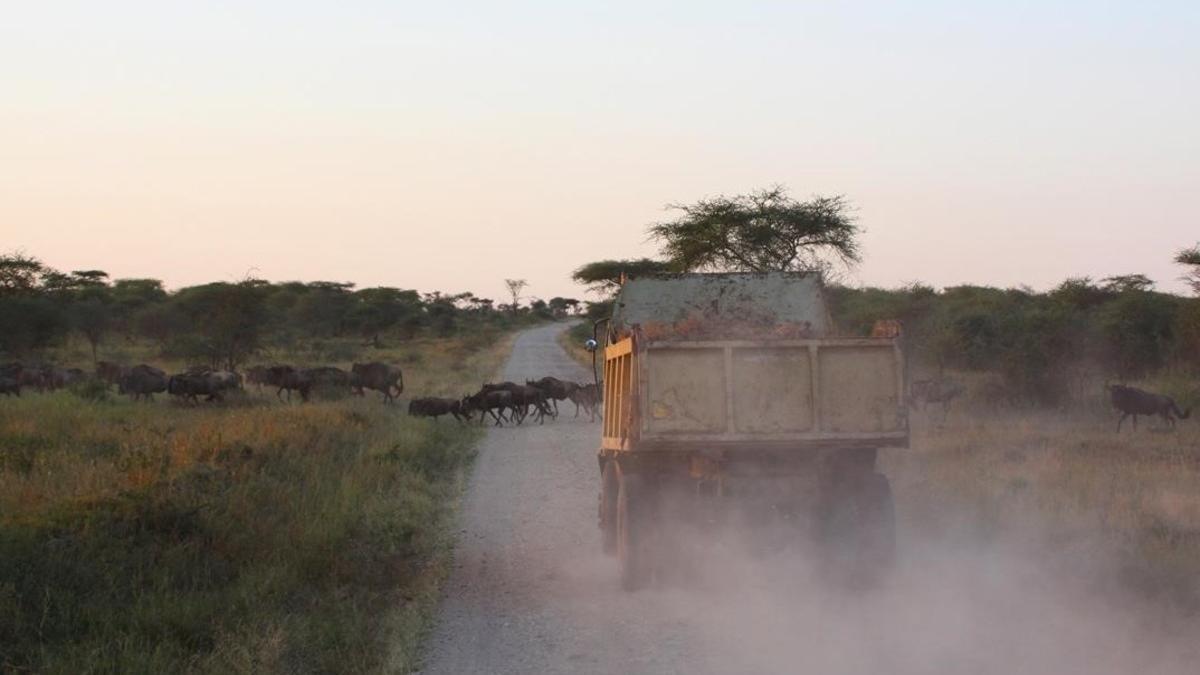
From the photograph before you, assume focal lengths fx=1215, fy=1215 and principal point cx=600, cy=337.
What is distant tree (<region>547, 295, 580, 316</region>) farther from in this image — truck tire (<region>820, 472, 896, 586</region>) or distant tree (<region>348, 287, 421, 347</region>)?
truck tire (<region>820, 472, 896, 586</region>)

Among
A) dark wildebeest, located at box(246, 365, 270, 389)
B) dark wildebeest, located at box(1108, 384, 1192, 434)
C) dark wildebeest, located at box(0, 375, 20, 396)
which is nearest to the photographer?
dark wildebeest, located at box(1108, 384, 1192, 434)

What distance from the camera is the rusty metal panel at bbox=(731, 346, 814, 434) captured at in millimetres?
9016

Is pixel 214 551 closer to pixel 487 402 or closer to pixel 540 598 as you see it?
pixel 540 598

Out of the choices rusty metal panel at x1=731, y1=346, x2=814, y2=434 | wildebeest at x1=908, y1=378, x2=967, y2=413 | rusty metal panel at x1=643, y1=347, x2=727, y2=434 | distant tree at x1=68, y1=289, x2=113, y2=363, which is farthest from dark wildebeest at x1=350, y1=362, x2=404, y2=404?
rusty metal panel at x1=731, y1=346, x2=814, y2=434

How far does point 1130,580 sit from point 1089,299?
3115cm

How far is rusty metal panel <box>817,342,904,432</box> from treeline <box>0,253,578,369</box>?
33199mm

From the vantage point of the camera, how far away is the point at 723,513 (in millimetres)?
9211

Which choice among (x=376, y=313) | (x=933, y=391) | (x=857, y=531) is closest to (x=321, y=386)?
(x=933, y=391)

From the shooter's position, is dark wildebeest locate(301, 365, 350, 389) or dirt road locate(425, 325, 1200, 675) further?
dark wildebeest locate(301, 365, 350, 389)

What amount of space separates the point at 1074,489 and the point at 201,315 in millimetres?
37681

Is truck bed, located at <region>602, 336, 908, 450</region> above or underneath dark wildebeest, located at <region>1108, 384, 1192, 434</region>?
above

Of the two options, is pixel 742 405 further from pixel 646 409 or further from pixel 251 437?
pixel 251 437

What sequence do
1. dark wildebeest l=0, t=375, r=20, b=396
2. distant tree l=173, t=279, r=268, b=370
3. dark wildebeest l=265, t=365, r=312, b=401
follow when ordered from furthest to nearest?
distant tree l=173, t=279, r=268, b=370 < dark wildebeest l=265, t=365, r=312, b=401 < dark wildebeest l=0, t=375, r=20, b=396

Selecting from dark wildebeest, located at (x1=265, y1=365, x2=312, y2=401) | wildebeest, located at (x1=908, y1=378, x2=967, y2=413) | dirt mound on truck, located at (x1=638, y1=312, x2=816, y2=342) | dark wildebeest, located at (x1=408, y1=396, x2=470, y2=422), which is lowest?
dark wildebeest, located at (x1=408, y1=396, x2=470, y2=422)
